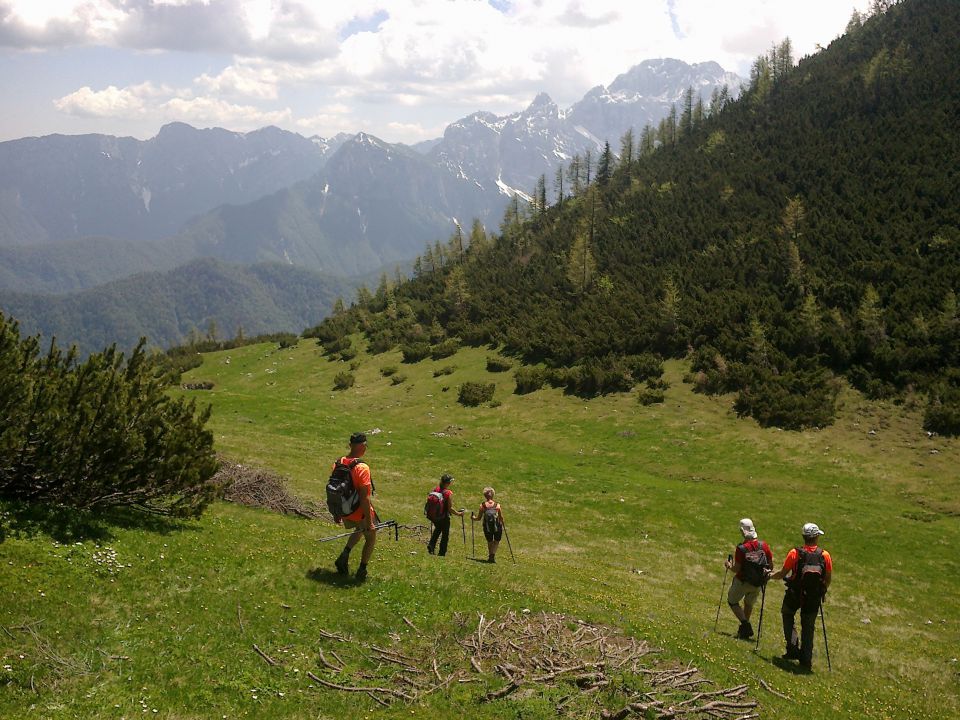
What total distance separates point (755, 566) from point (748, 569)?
19 cm

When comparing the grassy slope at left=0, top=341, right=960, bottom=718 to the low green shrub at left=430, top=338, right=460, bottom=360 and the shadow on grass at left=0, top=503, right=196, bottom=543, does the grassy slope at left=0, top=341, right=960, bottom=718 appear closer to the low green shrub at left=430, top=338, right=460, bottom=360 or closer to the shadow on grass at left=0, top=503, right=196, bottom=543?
→ the shadow on grass at left=0, top=503, right=196, bottom=543

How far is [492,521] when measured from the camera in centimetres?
1814

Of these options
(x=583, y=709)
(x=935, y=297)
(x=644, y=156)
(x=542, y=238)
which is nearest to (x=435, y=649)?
(x=583, y=709)

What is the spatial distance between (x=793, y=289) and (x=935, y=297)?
10429mm

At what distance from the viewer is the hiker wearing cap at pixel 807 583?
12.7m

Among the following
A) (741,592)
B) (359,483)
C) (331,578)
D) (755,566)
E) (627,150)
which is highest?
(627,150)

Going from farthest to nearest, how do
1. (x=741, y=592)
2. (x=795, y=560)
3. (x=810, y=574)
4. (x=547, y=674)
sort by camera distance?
(x=741, y=592) < (x=795, y=560) < (x=810, y=574) < (x=547, y=674)

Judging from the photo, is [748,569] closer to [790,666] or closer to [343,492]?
[790,666]

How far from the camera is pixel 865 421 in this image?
37.8m

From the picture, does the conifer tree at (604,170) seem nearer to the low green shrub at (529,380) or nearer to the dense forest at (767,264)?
the dense forest at (767,264)

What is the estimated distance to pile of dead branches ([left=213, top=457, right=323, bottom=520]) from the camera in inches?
835

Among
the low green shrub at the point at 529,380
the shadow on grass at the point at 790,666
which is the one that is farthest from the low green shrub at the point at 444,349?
the shadow on grass at the point at 790,666

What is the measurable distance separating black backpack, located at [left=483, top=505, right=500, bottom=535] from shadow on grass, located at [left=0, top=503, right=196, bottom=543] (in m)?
8.46

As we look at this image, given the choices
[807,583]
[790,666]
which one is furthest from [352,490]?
[790,666]
